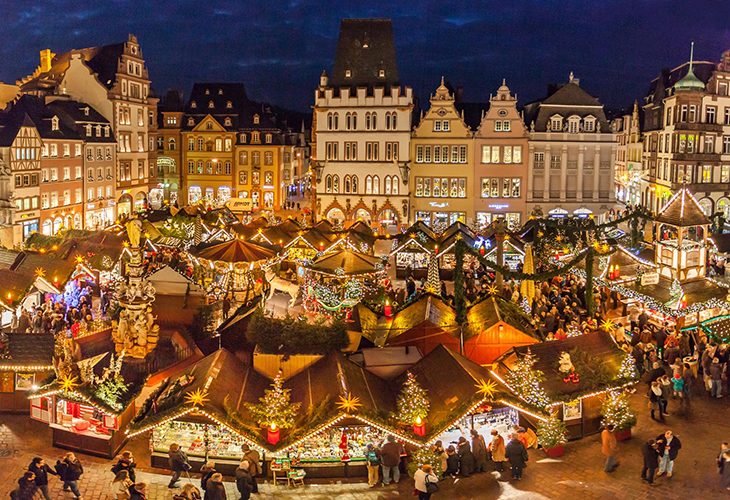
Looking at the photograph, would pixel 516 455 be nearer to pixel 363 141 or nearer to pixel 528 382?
pixel 528 382

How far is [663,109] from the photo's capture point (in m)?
55.3

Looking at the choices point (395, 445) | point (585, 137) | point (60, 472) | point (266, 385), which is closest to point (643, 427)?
point (395, 445)

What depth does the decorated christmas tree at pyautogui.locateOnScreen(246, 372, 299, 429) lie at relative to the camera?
13953 mm

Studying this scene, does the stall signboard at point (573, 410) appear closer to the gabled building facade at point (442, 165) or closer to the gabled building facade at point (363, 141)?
the gabled building facade at point (442, 165)

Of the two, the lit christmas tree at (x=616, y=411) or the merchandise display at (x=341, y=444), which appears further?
the lit christmas tree at (x=616, y=411)

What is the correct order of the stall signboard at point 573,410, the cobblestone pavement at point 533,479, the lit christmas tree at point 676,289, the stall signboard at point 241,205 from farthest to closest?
the stall signboard at point 241,205
the lit christmas tree at point 676,289
the stall signboard at point 573,410
the cobblestone pavement at point 533,479

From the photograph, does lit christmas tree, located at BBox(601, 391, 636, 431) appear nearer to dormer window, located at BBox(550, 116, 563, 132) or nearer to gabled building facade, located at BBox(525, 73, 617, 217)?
gabled building facade, located at BBox(525, 73, 617, 217)

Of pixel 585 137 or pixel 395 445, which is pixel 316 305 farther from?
pixel 585 137

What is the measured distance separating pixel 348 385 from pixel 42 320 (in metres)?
12.1

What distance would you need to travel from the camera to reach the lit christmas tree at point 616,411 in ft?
51.3

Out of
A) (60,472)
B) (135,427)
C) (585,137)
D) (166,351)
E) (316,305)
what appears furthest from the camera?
(585,137)

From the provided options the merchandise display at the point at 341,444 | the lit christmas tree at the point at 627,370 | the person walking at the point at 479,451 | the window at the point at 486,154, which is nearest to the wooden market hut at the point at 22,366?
the merchandise display at the point at 341,444

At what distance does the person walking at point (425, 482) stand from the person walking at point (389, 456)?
1.13 m

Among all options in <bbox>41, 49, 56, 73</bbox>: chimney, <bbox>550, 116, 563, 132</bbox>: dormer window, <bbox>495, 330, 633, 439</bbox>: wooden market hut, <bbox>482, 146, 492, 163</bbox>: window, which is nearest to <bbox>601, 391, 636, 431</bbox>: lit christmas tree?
<bbox>495, 330, 633, 439</bbox>: wooden market hut
